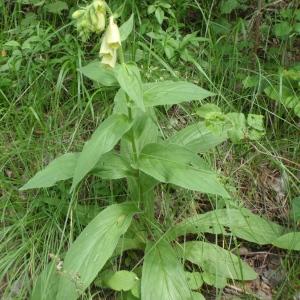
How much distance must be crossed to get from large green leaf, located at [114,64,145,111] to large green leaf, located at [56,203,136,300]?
51 centimetres

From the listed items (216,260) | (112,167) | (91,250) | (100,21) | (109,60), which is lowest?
(216,260)

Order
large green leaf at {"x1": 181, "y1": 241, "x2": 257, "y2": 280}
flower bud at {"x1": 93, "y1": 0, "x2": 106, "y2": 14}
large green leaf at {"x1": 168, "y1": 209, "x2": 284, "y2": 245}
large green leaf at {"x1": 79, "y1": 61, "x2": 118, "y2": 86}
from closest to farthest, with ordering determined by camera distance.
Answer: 1. flower bud at {"x1": 93, "y1": 0, "x2": 106, "y2": 14}
2. large green leaf at {"x1": 79, "y1": 61, "x2": 118, "y2": 86}
3. large green leaf at {"x1": 181, "y1": 241, "x2": 257, "y2": 280}
4. large green leaf at {"x1": 168, "y1": 209, "x2": 284, "y2": 245}

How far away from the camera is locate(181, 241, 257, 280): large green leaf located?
1845mm

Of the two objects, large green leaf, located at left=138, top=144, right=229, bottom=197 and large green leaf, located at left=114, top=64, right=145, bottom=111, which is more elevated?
large green leaf, located at left=114, top=64, right=145, bottom=111

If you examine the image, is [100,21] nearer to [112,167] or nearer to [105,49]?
[105,49]

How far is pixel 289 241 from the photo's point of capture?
1874 mm

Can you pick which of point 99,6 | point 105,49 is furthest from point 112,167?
point 99,6

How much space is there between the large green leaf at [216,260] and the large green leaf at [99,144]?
571 mm

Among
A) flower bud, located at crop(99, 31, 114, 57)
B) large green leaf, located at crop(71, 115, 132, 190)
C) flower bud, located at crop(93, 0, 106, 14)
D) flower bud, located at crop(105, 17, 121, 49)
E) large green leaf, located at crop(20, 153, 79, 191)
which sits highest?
flower bud, located at crop(93, 0, 106, 14)

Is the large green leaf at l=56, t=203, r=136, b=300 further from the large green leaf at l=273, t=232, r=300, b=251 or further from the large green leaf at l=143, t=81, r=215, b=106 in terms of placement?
the large green leaf at l=273, t=232, r=300, b=251

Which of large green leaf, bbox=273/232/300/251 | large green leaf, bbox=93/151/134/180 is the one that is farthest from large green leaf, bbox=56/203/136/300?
large green leaf, bbox=273/232/300/251

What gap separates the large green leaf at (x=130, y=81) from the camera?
1516 mm

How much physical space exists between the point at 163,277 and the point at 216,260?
0.80 feet

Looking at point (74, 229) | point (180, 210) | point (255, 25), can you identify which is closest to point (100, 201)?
point (74, 229)
